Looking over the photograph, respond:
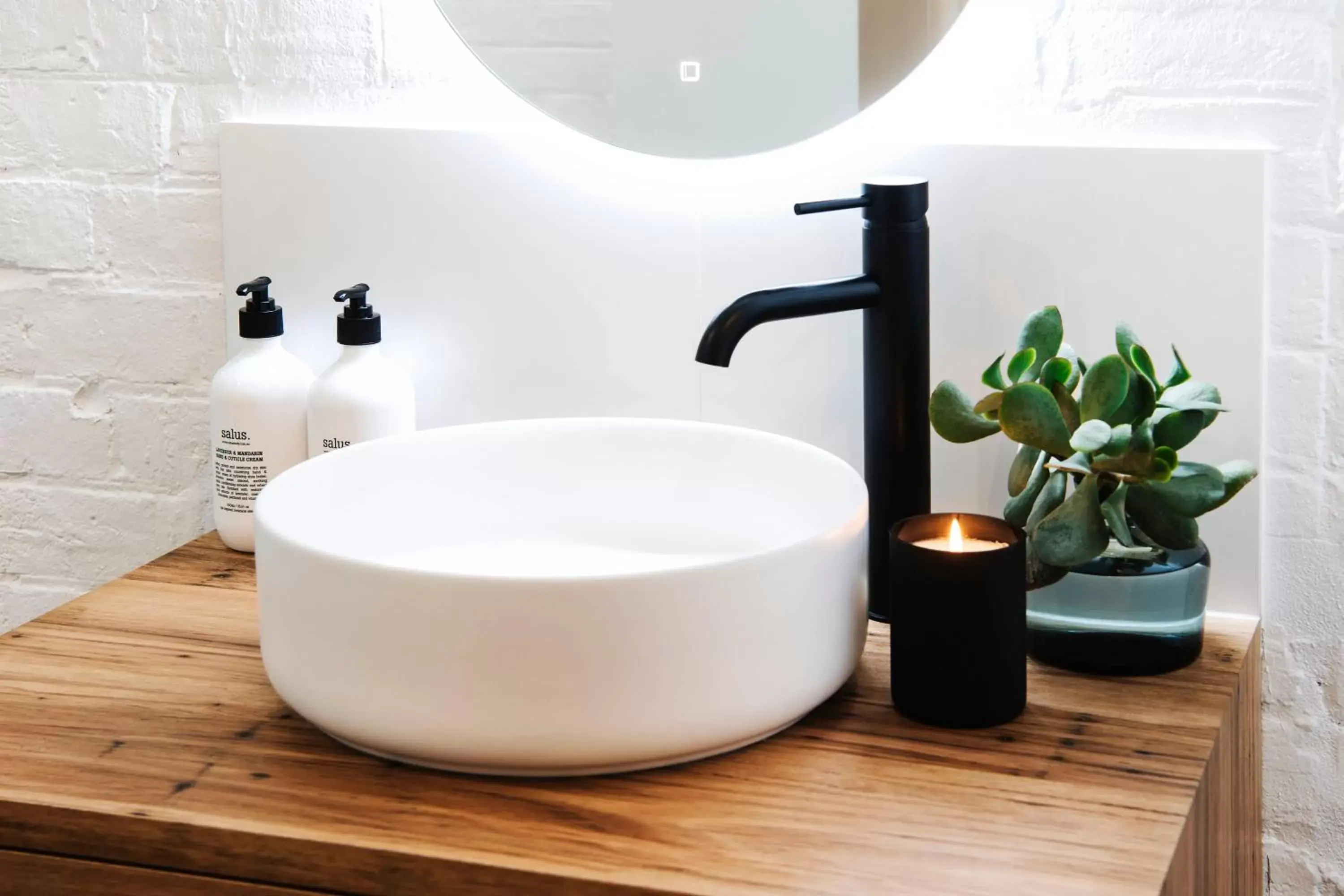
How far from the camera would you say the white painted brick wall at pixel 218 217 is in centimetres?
95

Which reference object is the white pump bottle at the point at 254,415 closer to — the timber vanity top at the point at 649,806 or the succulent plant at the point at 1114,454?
the timber vanity top at the point at 649,806

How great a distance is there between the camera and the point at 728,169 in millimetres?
1067

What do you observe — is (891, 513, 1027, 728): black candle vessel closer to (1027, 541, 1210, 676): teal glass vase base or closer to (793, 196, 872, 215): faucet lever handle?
(1027, 541, 1210, 676): teal glass vase base

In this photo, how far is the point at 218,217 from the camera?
1.21 meters

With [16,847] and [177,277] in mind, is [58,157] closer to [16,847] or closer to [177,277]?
[177,277]

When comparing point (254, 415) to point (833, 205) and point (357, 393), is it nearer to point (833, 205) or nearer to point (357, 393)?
point (357, 393)

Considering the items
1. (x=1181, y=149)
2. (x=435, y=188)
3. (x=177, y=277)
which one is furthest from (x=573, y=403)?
(x=1181, y=149)

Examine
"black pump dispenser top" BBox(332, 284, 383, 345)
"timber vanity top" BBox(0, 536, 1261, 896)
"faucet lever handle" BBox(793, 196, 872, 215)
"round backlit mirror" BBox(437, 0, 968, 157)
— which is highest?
"round backlit mirror" BBox(437, 0, 968, 157)

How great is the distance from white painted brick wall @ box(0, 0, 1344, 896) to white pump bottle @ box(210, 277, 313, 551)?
0.43ft

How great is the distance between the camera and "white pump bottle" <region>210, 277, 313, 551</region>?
3.62 feet

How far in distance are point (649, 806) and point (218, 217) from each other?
74 cm

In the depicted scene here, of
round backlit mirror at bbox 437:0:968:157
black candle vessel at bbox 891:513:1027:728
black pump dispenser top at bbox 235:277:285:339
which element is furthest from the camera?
black pump dispenser top at bbox 235:277:285:339

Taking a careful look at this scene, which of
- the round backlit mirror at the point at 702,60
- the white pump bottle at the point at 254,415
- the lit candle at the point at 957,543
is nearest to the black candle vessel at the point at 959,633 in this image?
the lit candle at the point at 957,543

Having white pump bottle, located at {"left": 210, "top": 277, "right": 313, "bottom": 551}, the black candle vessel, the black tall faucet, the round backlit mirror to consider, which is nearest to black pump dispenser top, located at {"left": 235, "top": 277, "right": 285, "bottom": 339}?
white pump bottle, located at {"left": 210, "top": 277, "right": 313, "bottom": 551}
